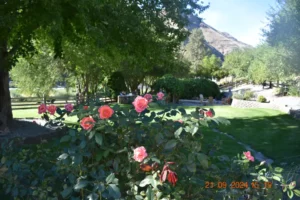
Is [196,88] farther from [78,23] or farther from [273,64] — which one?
[78,23]

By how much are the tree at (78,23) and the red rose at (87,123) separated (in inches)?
A: 191

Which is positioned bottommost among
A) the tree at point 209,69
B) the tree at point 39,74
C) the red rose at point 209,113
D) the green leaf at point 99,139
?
the green leaf at point 99,139

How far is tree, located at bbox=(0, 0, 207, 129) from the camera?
284 inches

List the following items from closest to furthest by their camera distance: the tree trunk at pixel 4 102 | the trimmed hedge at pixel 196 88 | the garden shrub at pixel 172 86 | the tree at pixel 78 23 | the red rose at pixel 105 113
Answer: the red rose at pixel 105 113 < the tree at pixel 78 23 < the tree trunk at pixel 4 102 < the garden shrub at pixel 172 86 < the trimmed hedge at pixel 196 88

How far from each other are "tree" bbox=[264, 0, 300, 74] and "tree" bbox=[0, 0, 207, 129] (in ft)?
11.9

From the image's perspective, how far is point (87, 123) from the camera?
95.9 inches

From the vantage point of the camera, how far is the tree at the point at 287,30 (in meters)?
10.4

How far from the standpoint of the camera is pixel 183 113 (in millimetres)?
2691

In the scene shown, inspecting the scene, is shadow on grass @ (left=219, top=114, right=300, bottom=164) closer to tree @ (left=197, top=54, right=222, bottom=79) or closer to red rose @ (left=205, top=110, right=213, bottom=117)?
red rose @ (left=205, top=110, right=213, bottom=117)

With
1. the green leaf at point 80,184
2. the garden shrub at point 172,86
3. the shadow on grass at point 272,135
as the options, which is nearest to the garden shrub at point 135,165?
the green leaf at point 80,184

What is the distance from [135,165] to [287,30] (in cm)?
1038

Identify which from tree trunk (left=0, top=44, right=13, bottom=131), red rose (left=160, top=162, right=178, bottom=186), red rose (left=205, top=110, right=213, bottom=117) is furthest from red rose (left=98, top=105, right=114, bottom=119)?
tree trunk (left=0, top=44, right=13, bottom=131)

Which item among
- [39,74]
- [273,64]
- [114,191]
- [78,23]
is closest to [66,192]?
[114,191]
